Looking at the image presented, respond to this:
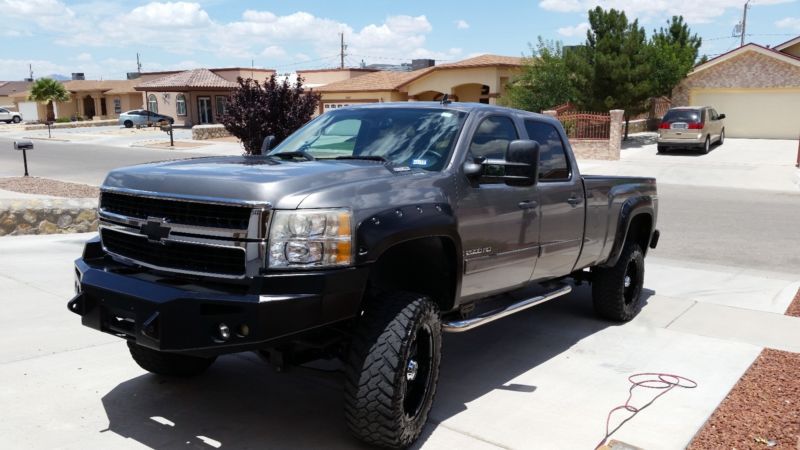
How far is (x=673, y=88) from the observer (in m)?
36.9

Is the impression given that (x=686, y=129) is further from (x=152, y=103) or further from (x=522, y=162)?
(x=152, y=103)

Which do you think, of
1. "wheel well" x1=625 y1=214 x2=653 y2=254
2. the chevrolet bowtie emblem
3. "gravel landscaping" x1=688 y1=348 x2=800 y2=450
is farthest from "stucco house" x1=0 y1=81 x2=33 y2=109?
"gravel landscaping" x1=688 y1=348 x2=800 y2=450

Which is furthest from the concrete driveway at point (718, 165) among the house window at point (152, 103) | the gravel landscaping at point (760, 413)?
the house window at point (152, 103)

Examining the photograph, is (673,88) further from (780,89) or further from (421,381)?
(421,381)

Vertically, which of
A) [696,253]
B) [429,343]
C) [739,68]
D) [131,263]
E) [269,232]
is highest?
[739,68]

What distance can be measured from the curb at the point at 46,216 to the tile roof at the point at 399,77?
28125 mm

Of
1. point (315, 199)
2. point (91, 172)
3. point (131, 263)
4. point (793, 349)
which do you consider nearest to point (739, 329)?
point (793, 349)

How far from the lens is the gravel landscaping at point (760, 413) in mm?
4262

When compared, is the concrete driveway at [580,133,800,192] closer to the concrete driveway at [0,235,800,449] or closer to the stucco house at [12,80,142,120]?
the concrete driveway at [0,235,800,449]

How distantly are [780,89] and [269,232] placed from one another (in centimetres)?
3639

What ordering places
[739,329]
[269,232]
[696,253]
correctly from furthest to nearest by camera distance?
[696,253], [739,329], [269,232]

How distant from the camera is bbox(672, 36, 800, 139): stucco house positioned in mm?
34062

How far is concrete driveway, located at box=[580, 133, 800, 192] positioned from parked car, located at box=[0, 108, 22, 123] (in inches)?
2522

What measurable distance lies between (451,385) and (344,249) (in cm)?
191
